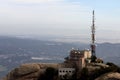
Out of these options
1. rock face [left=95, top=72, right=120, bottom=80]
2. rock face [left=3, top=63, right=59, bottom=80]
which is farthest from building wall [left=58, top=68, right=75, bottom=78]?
rock face [left=95, top=72, right=120, bottom=80]

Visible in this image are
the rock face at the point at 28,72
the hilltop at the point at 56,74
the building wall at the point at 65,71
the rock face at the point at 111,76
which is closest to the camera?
the rock face at the point at 111,76

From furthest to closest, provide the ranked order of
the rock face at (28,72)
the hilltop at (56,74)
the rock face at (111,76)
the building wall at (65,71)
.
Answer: the rock face at (28,72) → the building wall at (65,71) → the hilltop at (56,74) → the rock face at (111,76)

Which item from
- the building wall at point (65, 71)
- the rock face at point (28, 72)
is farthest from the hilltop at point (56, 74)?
the building wall at point (65, 71)

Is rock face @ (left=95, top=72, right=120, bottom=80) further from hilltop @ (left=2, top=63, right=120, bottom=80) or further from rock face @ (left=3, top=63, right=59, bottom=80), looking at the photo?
rock face @ (left=3, top=63, right=59, bottom=80)

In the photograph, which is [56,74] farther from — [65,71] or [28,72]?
[28,72]

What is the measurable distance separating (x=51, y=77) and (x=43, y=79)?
1498 millimetres

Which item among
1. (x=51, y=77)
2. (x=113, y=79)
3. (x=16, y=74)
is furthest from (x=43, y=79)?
(x=113, y=79)

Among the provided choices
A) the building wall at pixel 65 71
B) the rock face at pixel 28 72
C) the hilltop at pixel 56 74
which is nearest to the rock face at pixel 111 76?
the hilltop at pixel 56 74

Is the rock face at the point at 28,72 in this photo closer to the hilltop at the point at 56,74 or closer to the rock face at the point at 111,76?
the hilltop at the point at 56,74

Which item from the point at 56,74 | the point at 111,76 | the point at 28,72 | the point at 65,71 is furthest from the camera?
the point at 28,72

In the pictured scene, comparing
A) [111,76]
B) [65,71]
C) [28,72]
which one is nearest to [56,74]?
[65,71]

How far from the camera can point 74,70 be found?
78.3 meters

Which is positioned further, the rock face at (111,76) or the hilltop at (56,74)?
the hilltop at (56,74)

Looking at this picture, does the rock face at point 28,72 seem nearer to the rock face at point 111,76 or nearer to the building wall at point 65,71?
the building wall at point 65,71
